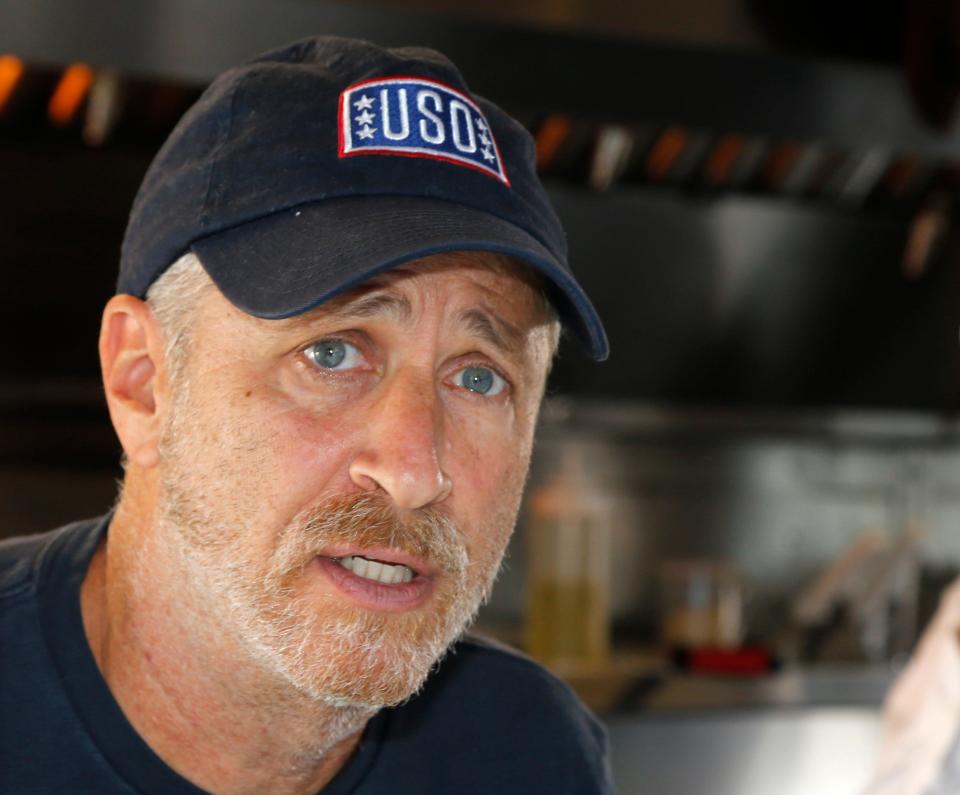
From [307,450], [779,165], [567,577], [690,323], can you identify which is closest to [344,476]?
[307,450]

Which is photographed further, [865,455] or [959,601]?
[865,455]

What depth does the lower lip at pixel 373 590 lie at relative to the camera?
0.88m

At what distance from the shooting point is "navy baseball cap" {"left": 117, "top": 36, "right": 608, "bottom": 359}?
87 centimetres

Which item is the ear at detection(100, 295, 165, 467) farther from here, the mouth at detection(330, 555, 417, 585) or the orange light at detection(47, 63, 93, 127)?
the orange light at detection(47, 63, 93, 127)

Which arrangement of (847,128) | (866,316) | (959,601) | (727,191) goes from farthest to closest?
(866,316), (727,191), (847,128), (959,601)

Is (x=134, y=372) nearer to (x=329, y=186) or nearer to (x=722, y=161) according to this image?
(x=329, y=186)

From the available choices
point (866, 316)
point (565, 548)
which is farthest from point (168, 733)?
point (866, 316)

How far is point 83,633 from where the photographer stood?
3.17 feet

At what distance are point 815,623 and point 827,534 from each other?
31 cm

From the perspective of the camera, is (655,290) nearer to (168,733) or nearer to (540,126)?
(540,126)

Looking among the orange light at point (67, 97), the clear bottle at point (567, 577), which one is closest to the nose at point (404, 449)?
the orange light at point (67, 97)

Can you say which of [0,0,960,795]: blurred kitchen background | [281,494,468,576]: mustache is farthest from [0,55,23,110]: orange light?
[281,494,468,576]: mustache

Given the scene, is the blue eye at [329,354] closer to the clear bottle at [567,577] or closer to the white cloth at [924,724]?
the white cloth at [924,724]

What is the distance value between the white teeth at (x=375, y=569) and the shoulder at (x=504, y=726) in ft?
0.65
